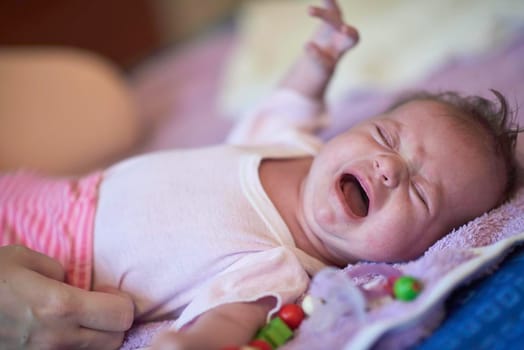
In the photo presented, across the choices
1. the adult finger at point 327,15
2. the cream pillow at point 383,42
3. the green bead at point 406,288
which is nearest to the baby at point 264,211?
the green bead at point 406,288

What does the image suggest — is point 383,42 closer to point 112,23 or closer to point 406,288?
point 406,288

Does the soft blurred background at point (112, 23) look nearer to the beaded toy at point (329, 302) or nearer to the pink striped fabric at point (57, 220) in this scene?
the pink striped fabric at point (57, 220)

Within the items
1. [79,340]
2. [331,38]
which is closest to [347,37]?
[331,38]

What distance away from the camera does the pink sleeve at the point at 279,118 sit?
1184 mm

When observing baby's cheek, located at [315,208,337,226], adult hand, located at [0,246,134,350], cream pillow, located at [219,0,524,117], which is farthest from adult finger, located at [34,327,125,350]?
cream pillow, located at [219,0,524,117]

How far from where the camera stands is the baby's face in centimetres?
81

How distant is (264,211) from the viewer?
34.7 inches

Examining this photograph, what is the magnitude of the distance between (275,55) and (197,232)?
1.16 meters

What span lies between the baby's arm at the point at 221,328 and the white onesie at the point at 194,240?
0.02 meters

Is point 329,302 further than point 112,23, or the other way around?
point 112,23

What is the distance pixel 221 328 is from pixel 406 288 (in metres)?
0.23

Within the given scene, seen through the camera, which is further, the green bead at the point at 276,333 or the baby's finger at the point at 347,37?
the baby's finger at the point at 347,37

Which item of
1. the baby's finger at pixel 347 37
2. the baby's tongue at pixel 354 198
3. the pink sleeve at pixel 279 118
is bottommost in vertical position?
the baby's tongue at pixel 354 198

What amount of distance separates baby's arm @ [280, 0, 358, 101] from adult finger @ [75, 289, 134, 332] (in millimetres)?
615
